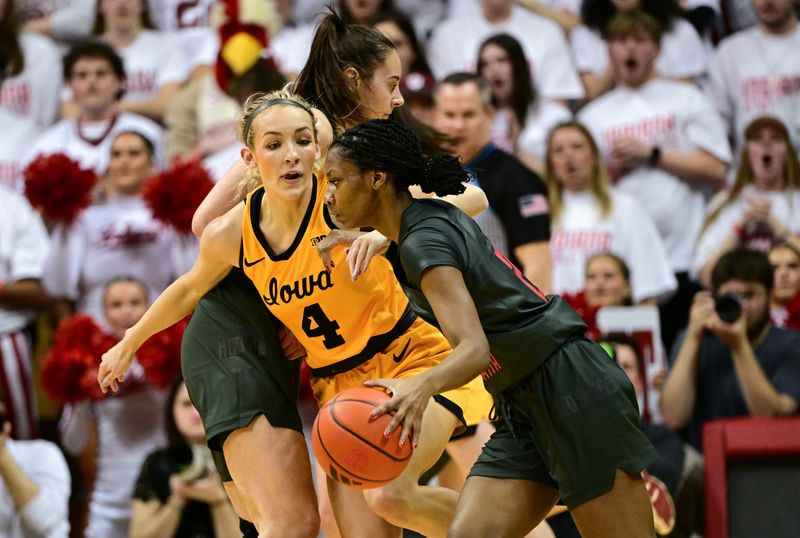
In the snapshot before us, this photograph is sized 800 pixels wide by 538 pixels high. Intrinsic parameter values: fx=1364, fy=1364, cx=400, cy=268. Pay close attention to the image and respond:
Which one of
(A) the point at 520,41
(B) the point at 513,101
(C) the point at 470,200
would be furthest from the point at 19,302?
(C) the point at 470,200

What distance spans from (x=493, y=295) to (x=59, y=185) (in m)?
4.38

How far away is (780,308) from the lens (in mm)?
7230

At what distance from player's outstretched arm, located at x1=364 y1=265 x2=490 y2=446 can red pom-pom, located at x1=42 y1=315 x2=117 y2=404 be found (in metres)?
3.69

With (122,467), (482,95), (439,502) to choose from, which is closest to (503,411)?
(439,502)

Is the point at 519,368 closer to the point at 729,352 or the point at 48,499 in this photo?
the point at 729,352

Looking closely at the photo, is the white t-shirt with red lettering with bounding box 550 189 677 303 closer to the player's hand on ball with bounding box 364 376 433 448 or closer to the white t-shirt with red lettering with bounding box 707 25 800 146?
the white t-shirt with red lettering with bounding box 707 25 800 146

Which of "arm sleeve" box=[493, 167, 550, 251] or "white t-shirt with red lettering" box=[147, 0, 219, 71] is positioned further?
"white t-shirt with red lettering" box=[147, 0, 219, 71]

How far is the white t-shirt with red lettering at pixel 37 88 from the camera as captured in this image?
8914mm

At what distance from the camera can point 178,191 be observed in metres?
7.25

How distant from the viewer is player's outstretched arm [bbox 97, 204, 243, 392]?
14.5 ft

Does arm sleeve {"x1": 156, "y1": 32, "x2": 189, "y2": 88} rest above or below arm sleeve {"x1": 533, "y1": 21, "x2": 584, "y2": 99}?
above

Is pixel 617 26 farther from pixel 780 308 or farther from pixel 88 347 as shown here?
pixel 88 347

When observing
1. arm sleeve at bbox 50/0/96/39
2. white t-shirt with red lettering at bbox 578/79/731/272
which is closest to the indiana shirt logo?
white t-shirt with red lettering at bbox 578/79/731/272

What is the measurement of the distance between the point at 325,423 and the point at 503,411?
2.14 feet
